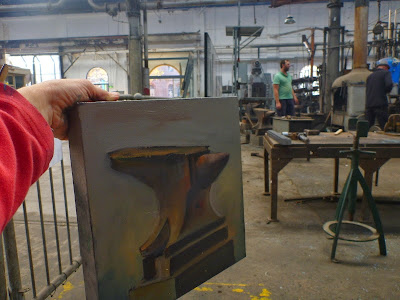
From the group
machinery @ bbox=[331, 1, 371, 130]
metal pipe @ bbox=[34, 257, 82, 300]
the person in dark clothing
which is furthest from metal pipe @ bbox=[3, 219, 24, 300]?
machinery @ bbox=[331, 1, 371, 130]

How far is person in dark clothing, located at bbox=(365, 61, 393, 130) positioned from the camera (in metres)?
5.80

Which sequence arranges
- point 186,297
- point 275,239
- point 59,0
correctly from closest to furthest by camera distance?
point 186,297 → point 275,239 → point 59,0

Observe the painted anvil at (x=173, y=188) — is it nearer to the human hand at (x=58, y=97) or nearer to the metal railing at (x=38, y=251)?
the human hand at (x=58, y=97)

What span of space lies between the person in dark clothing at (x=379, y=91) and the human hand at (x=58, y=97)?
592cm

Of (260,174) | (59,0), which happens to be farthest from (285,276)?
(59,0)

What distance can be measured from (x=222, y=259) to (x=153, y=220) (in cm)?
40

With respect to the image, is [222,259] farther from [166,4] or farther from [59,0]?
[59,0]

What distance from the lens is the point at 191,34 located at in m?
13.5

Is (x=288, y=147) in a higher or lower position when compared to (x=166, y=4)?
lower

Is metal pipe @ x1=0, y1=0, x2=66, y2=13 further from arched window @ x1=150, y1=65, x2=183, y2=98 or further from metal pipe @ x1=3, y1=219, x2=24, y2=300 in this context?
metal pipe @ x1=3, y1=219, x2=24, y2=300

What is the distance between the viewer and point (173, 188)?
43.3 inches

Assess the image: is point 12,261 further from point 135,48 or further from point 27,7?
point 27,7

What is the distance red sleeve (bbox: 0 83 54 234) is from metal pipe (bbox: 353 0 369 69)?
844 cm

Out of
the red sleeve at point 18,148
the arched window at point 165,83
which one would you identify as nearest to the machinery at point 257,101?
the arched window at point 165,83
